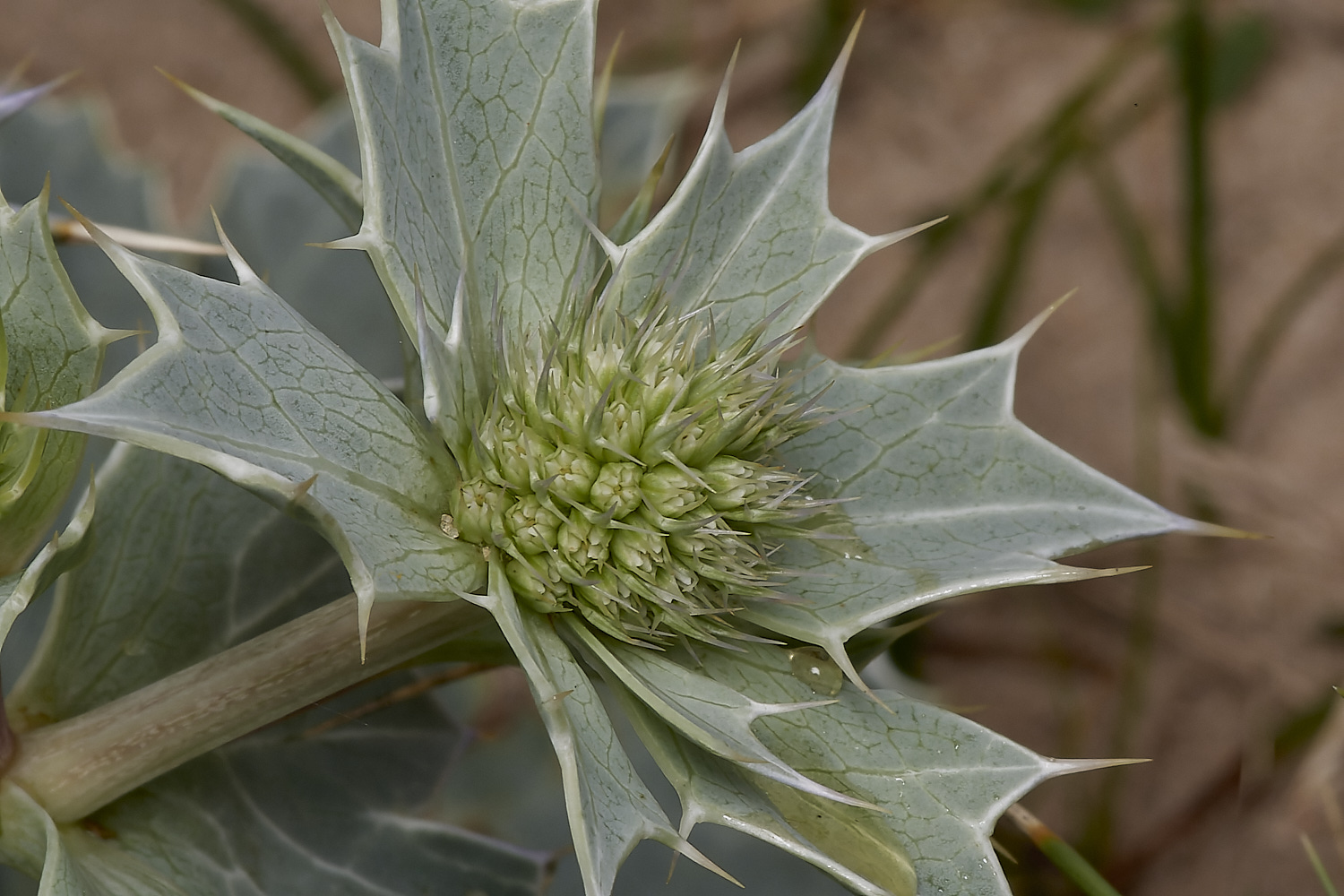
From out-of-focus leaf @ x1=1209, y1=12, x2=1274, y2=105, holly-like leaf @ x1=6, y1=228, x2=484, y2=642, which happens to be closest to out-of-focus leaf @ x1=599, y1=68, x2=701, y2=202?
holly-like leaf @ x1=6, y1=228, x2=484, y2=642

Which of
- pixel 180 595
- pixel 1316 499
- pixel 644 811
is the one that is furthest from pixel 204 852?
pixel 1316 499

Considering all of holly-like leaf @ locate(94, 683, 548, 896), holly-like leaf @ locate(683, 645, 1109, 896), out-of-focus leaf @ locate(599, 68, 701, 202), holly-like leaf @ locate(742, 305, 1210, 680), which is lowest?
holly-like leaf @ locate(94, 683, 548, 896)

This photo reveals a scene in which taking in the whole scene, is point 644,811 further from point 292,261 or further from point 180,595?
point 292,261

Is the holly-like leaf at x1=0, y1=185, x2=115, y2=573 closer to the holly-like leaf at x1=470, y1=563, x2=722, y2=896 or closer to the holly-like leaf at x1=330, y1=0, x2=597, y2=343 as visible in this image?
the holly-like leaf at x1=330, y1=0, x2=597, y2=343

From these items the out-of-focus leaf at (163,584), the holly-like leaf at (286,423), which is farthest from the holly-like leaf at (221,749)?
the holly-like leaf at (286,423)

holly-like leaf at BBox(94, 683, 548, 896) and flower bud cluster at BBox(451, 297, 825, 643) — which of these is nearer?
flower bud cluster at BBox(451, 297, 825, 643)

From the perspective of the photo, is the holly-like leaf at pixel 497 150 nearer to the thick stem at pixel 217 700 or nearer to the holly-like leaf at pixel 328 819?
the thick stem at pixel 217 700
